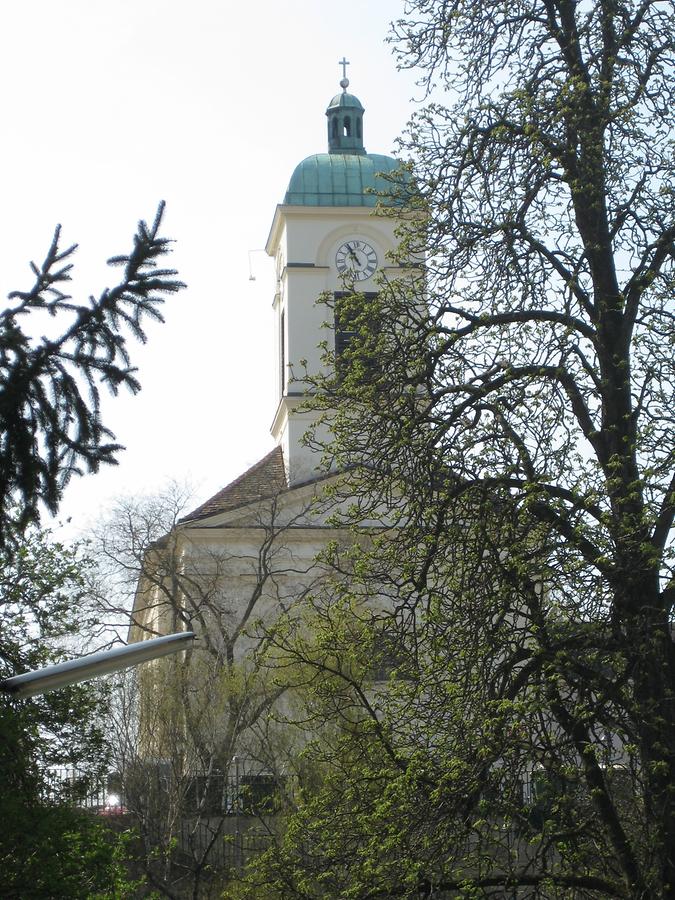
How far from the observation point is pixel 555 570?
11453mm

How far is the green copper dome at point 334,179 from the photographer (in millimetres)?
46344

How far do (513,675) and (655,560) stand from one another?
2067 millimetres

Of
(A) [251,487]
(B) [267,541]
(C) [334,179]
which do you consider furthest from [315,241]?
(B) [267,541]

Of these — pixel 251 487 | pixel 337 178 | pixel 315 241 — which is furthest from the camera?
pixel 337 178

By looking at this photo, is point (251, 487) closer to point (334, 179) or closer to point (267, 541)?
point (267, 541)

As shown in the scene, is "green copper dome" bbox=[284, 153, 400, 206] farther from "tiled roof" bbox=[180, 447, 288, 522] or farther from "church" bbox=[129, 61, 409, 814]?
"tiled roof" bbox=[180, 447, 288, 522]

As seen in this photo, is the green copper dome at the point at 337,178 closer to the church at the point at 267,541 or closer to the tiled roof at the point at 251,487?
the church at the point at 267,541

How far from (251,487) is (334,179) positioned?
1094 cm

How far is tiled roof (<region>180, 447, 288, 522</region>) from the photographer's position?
1617 inches

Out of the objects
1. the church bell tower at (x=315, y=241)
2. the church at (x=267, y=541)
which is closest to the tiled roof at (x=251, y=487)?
the church at (x=267, y=541)

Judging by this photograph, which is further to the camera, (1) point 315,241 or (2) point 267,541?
(1) point 315,241

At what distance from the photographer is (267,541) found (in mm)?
36750

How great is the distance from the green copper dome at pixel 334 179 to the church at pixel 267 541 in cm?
5

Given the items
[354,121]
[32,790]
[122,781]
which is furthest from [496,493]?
[354,121]
